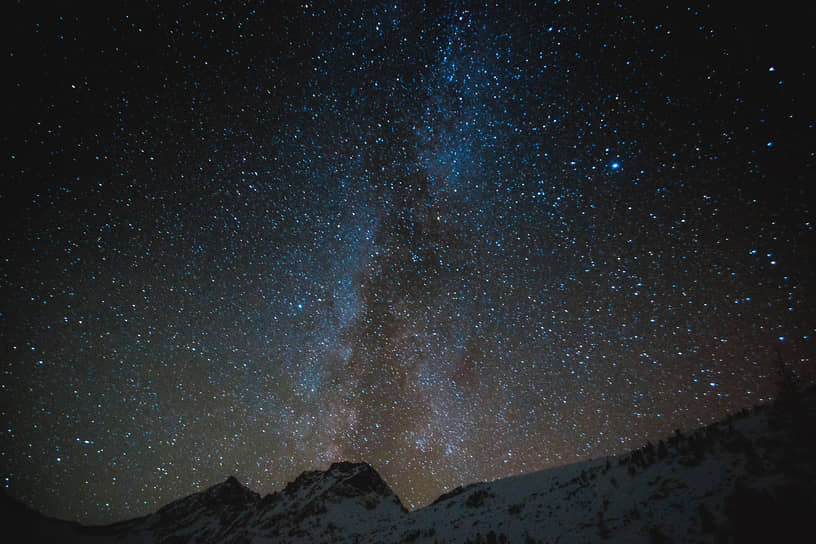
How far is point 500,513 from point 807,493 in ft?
40.1

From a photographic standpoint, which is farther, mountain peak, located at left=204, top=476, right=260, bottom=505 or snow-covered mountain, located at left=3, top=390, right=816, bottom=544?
mountain peak, located at left=204, top=476, right=260, bottom=505

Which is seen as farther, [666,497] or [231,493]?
[231,493]

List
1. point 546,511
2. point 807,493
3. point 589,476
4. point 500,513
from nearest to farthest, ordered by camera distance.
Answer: point 807,493 → point 546,511 → point 589,476 → point 500,513

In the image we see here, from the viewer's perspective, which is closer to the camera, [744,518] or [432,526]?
[744,518]

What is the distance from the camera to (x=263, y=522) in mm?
35906

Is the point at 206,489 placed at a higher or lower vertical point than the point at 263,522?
higher

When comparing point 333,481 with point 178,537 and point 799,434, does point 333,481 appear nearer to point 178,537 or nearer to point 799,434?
point 178,537

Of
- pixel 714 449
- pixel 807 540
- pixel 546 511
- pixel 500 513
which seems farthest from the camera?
pixel 500 513

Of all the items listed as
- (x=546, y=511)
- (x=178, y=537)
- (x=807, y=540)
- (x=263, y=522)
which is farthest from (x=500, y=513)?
(x=178, y=537)

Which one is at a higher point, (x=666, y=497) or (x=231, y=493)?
(x=231, y=493)

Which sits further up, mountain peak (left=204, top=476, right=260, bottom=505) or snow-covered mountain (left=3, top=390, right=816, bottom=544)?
mountain peak (left=204, top=476, right=260, bottom=505)

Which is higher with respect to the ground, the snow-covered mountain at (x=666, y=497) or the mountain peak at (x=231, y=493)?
the mountain peak at (x=231, y=493)

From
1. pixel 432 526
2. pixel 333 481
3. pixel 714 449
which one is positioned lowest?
pixel 432 526

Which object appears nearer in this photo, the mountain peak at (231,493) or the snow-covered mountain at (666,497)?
the snow-covered mountain at (666,497)
